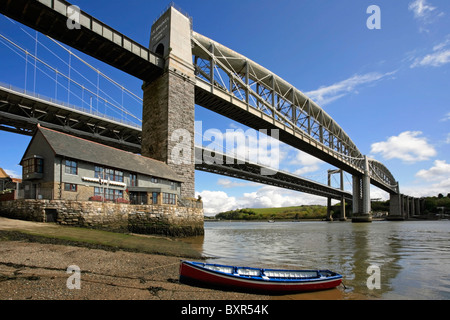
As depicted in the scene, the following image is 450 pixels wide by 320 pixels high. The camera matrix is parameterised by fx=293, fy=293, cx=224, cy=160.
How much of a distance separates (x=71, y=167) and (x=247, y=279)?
759 inches

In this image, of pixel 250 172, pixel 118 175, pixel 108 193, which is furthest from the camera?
pixel 250 172

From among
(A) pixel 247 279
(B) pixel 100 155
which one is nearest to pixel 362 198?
(B) pixel 100 155

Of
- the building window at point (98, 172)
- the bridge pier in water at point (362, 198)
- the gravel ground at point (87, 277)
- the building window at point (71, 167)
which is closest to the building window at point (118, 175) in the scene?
the building window at point (98, 172)

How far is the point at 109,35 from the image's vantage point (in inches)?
1375

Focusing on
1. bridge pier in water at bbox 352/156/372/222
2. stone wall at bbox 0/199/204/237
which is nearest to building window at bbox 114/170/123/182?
stone wall at bbox 0/199/204/237

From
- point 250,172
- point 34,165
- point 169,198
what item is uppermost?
point 250,172

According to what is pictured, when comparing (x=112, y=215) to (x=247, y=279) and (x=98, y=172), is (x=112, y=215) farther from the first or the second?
(x=247, y=279)

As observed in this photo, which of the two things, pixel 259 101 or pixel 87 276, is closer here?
pixel 87 276

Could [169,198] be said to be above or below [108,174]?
below

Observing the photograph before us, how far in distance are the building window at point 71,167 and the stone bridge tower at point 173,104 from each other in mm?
12236

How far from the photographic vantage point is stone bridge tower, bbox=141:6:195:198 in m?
36.1

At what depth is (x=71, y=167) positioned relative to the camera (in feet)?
78.1

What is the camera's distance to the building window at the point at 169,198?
99.4 feet

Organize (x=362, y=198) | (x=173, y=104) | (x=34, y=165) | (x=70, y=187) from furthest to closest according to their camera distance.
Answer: (x=362, y=198) → (x=173, y=104) → (x=70, y=187) → (x=34, y=165)
